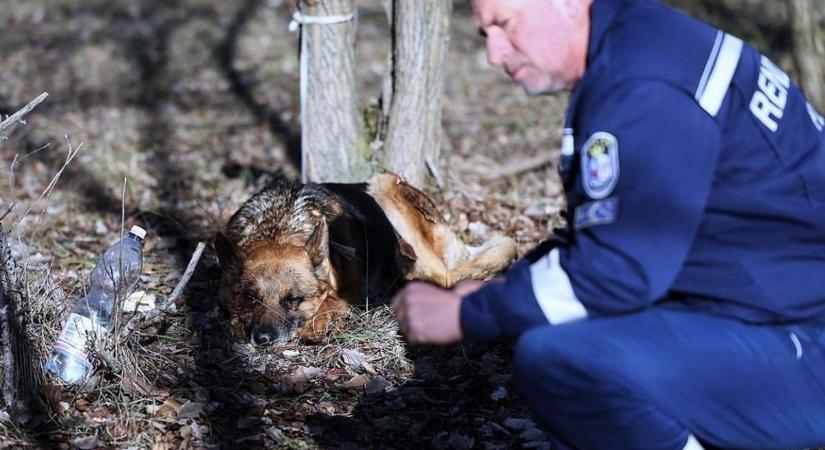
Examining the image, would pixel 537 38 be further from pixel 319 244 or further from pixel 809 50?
pixel 809 50

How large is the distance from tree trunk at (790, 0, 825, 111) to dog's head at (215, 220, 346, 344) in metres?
5.48

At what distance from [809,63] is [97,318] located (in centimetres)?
702

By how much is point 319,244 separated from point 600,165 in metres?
2.99

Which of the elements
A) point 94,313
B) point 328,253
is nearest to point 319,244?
point 328,253

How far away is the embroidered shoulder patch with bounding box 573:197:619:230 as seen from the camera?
2635 mm

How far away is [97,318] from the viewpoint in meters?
4.50

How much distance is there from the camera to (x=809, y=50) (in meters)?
8.70

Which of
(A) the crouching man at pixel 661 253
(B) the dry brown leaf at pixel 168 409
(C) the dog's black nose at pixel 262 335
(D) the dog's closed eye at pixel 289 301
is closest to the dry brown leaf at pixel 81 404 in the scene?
(B) the dry brown leaf at pixel 168 409

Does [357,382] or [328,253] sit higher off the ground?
[328,253]

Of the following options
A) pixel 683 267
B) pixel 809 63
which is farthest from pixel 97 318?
pixel 809 63

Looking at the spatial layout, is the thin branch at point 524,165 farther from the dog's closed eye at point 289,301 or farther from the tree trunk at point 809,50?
the dog's closed eye at point 289,301

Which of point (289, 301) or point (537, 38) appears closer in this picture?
point (537, 38)

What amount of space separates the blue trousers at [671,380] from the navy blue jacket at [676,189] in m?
0.08

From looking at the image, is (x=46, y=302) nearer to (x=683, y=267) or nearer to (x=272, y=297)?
(x=272, y=297)
